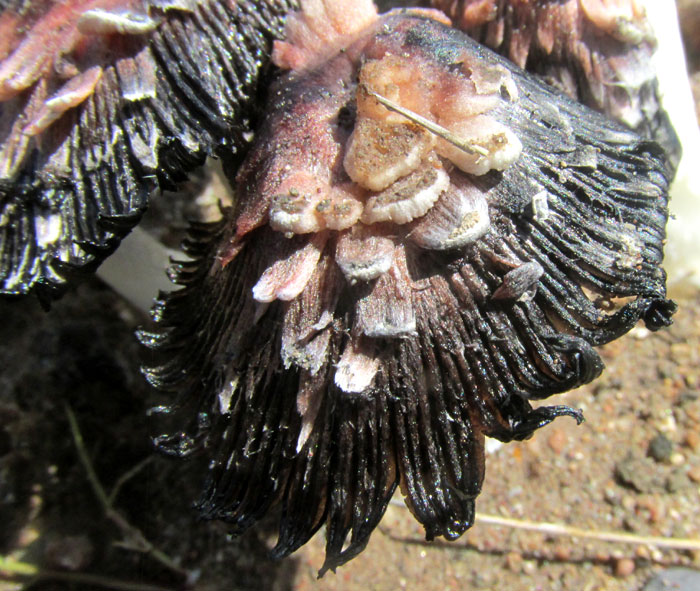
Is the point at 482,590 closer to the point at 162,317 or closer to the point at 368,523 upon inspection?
the point at 368,523

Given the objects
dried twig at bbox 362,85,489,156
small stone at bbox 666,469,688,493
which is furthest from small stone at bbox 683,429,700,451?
dried twig at bbox 362,85,489,156

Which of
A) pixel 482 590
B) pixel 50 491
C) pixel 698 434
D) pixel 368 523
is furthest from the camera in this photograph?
pixel 50 491

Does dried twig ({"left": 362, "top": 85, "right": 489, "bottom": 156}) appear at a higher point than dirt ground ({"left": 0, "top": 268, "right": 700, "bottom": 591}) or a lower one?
higher

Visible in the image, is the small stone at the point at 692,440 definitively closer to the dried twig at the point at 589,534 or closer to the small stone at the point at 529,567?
the dried twig at the point at 589,534

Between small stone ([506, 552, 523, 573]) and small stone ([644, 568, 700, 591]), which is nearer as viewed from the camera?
small stone ([644, 568, 700, 591])

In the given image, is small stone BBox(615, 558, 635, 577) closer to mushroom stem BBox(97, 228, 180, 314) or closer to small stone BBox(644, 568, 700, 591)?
small stone BBox(644, 568, 700, 591)

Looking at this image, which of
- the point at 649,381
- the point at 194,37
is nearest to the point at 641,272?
the point at 194,37

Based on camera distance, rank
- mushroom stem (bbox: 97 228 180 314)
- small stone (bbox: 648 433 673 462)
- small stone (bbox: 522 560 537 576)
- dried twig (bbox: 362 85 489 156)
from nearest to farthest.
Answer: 1. dried twig (bbox: 362 85 489 156)
2. mushroom stem (bbox: 97 228 180 314)
3. small stone (bbox: 522 560 537 576)
4. small stone (bbox: 648 433 673 462)

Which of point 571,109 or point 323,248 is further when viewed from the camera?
point 571,109
